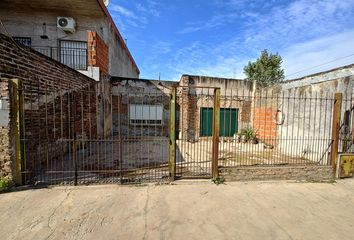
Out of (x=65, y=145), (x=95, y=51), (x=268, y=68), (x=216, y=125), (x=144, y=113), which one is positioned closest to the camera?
(x=216, y=125)

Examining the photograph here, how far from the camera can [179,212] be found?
9.34 feet

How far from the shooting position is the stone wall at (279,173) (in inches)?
165

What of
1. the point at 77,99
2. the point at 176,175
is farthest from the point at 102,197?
the point at 77,99

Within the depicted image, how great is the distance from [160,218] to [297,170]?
140 inches

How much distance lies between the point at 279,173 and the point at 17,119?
5.64m

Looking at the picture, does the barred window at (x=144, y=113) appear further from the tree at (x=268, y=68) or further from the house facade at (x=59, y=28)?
the tree at (x=268, y=68)

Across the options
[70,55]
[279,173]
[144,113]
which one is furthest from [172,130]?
[70,55]

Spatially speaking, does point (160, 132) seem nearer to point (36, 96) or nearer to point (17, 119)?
point (36, 96)

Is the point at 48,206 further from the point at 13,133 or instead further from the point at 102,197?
the point at 13,133

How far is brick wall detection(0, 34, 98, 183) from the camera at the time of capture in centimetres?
331

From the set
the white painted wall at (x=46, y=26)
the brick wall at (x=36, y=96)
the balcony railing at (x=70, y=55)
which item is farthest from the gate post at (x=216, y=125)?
the white painted wall at (x=46, y=26)

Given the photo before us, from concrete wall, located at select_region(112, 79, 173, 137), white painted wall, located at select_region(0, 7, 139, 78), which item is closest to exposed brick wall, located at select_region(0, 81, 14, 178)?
concrete wall, located at select_region(112, 79, 173, 137)

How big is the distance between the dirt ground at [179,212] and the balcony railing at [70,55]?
6.85m

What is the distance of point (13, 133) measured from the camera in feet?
11.0
